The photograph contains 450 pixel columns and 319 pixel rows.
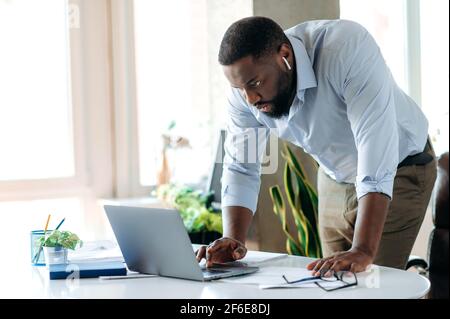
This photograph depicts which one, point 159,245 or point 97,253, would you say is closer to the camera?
point 159,245

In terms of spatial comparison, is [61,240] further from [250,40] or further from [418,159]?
[418,159]

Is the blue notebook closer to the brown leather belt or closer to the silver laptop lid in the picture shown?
the silver laptop lid

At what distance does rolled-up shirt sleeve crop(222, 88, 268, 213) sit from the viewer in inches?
94.0

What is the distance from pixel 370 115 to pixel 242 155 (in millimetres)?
534

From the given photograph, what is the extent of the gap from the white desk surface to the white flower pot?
0.07 metres

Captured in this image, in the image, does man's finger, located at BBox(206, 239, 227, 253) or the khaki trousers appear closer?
man's finger, located at BBox(206, 239, 227, 253)

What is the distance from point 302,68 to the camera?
222cm

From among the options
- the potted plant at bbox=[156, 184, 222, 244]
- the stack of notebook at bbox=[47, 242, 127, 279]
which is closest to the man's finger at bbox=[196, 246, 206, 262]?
the stack of notebook at bbox=[47, 242, 127, 279]

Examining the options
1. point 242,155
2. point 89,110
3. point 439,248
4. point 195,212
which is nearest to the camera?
point 242,155

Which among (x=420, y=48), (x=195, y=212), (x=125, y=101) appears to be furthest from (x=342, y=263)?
(x=420, y=48)

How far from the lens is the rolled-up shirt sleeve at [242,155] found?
2.39 metres

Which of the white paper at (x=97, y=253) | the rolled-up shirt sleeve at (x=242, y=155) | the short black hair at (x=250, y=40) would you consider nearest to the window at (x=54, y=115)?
the white paper at (x=97, y=253)

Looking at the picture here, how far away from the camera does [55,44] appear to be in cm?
436
